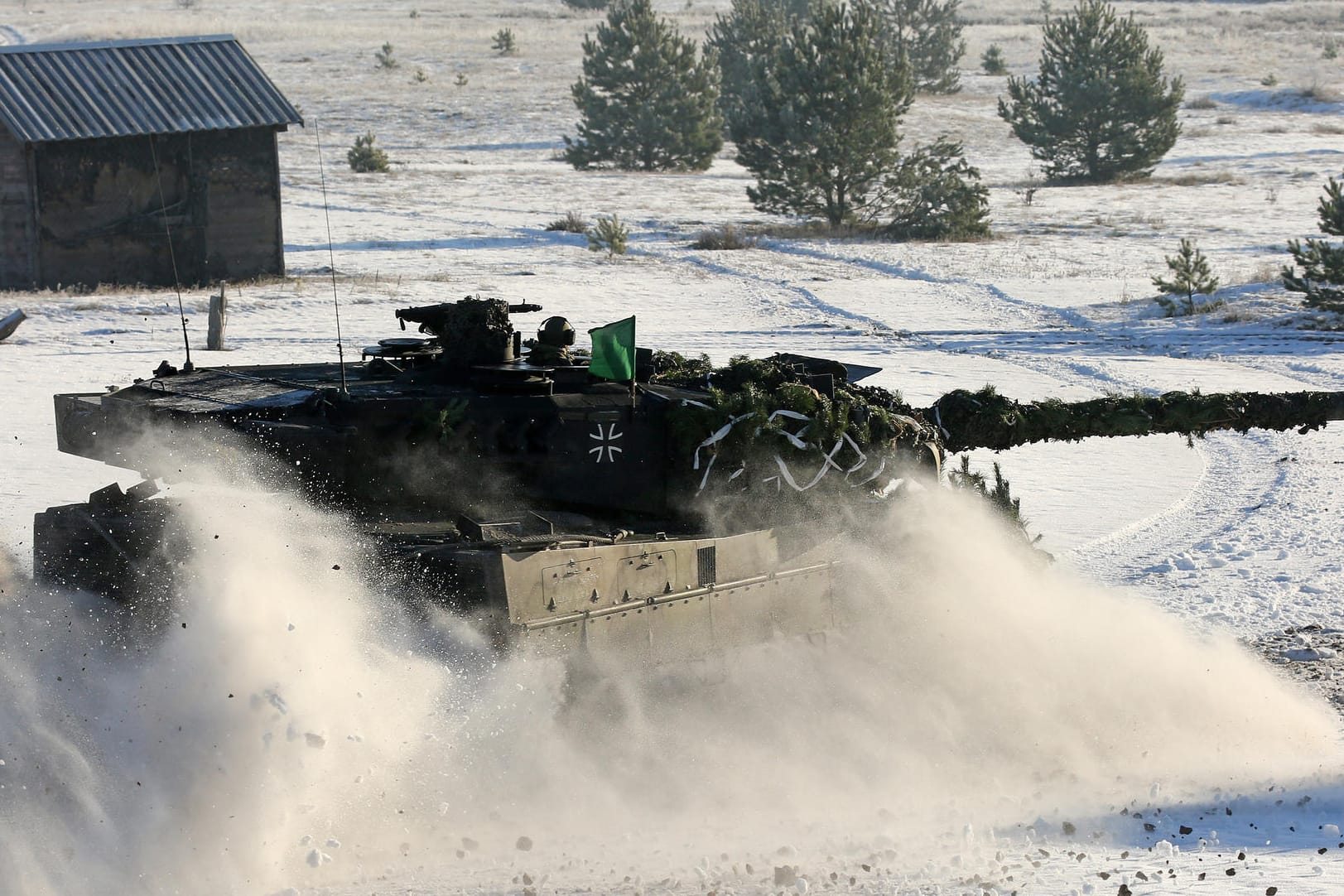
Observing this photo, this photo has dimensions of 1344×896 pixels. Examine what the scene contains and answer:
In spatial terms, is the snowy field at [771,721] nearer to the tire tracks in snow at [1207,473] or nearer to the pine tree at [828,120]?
the tire tracks in snow at [1207,473]

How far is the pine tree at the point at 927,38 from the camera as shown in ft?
197

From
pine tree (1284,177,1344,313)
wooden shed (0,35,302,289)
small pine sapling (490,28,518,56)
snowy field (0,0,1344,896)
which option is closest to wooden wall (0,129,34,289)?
wooden shed (0,35,302,289)

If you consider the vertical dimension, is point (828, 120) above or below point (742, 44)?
below

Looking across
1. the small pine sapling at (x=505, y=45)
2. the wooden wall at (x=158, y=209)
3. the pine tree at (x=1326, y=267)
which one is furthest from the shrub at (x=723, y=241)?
the small pine sapling at (x=505, y=45)

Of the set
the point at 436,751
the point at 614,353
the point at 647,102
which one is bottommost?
the point at 436,751

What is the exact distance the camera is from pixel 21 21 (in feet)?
238

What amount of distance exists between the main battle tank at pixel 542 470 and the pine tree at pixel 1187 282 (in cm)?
1691

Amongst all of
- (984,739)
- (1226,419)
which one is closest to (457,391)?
(984,739)

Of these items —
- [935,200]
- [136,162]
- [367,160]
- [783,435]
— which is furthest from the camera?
[367,160]

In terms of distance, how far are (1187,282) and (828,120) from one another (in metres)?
10.4

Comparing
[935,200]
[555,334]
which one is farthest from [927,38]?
[555,334]

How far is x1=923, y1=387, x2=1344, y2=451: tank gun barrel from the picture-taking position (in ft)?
35.4

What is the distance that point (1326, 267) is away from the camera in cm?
2491

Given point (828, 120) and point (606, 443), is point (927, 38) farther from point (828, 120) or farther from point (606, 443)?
point (606, 443)
